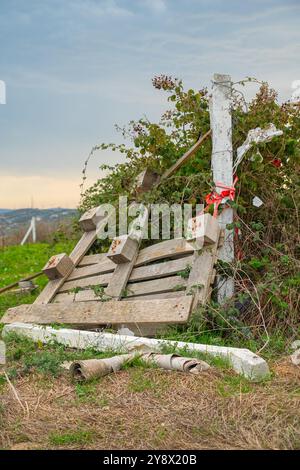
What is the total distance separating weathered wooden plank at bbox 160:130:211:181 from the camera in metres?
6.70

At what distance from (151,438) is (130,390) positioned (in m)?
0.78

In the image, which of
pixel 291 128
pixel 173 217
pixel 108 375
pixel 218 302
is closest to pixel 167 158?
pixel 173 217

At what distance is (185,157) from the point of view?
6.80 metres

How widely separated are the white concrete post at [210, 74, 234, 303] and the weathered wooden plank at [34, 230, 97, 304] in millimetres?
2088

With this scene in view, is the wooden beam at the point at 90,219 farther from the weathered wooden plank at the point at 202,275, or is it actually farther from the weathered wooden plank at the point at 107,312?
the weathered wooden plank at the point at 202,275

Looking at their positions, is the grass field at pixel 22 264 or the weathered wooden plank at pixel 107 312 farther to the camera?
the grass field at pixel 22 264

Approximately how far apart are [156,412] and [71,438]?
0.61 metres

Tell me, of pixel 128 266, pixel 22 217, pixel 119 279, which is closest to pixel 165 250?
pixel 128 266

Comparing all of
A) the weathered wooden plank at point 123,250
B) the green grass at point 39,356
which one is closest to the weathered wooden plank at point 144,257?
the weathered wooden plank at point 123,250

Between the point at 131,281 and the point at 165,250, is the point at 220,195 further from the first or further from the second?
the point at 131,281

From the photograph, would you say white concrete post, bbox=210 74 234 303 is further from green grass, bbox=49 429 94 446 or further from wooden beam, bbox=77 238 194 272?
green grass, bbox=49 429 94 446

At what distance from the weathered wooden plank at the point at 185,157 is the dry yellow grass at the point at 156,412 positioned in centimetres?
267

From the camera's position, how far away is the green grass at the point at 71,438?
3.74m

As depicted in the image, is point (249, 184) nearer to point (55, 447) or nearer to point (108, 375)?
point (108, 375)
